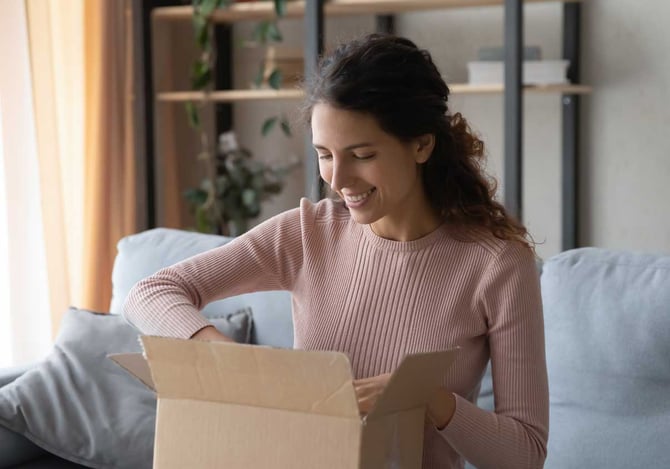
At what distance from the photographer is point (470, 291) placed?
1.41 metres

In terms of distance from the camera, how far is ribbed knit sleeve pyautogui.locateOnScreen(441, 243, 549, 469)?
1296 millimetres

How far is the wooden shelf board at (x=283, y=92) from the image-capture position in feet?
9.24

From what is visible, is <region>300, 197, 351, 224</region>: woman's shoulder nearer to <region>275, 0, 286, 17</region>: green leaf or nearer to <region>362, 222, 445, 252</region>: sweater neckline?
<region>362, 222, 445, 252</region>: sweater neckline

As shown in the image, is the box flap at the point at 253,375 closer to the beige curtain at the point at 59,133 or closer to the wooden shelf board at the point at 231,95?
the beige curtain at the point at 59,133

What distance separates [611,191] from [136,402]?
1663mm

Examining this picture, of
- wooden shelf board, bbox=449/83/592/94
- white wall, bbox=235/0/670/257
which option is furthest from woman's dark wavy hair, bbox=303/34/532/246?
white wall, bbox=235/0/670/257

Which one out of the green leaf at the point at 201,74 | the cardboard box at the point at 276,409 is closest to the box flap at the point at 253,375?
the cardboard box at the point at 276,409

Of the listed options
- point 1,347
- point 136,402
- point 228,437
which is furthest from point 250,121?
point 228,437

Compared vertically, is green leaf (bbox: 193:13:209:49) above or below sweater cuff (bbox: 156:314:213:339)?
above

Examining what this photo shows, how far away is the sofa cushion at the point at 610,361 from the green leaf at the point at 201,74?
171 cm

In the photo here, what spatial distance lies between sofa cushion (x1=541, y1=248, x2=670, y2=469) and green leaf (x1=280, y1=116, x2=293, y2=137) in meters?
1.47

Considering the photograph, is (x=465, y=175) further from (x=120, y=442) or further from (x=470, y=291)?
(x=120, y=442)

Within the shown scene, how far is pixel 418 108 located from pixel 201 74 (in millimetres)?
2041

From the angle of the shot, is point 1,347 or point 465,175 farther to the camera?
point 1,347
